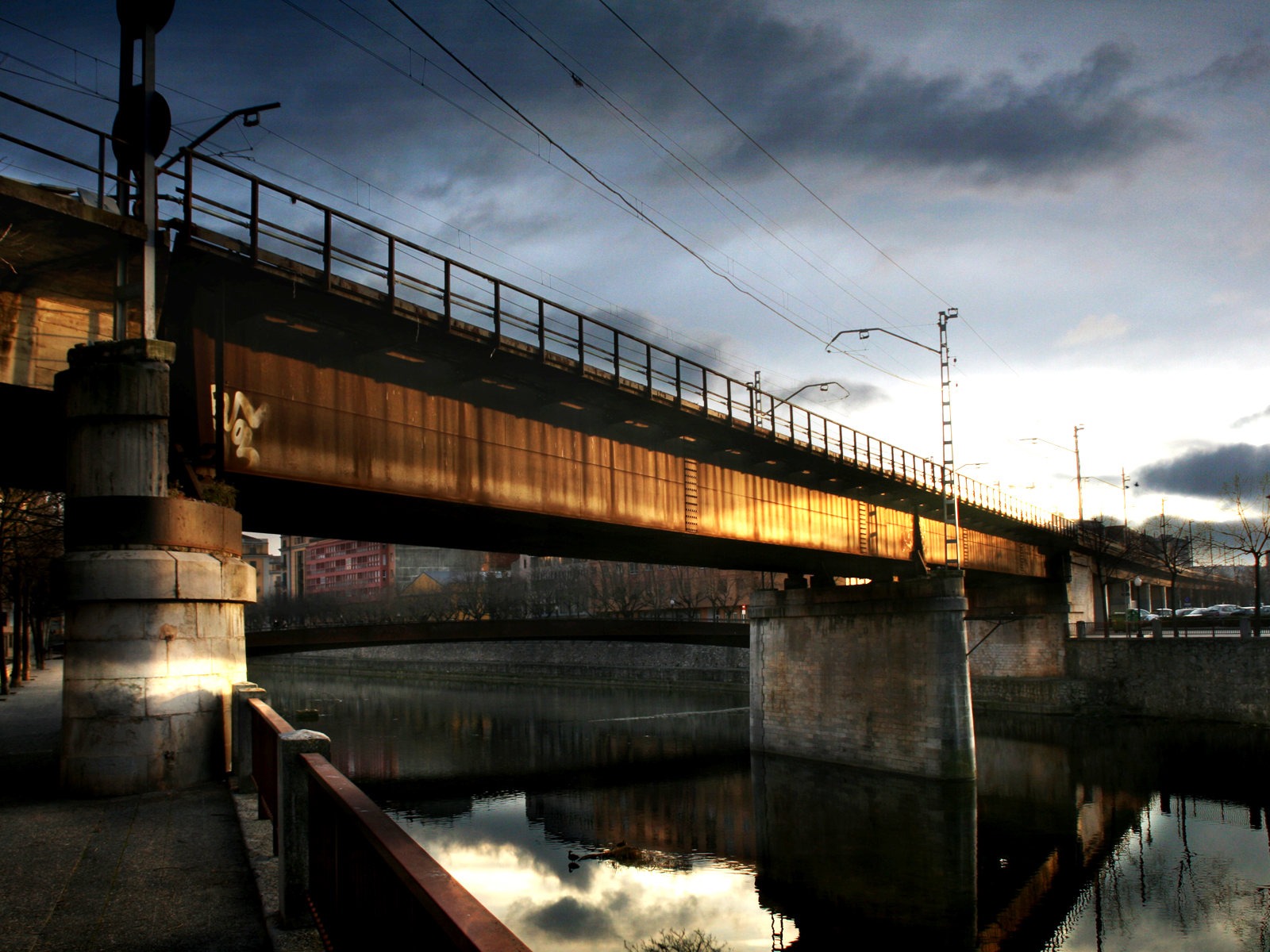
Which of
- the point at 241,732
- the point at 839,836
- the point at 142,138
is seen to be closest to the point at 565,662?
the point at 839,836

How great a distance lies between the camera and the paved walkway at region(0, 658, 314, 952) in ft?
25.2

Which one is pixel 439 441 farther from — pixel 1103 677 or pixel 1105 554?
pixel 1105 554

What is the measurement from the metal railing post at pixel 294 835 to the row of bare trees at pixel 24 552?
3075cm

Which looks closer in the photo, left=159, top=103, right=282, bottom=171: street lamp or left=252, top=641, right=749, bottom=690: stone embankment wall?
left=159, top=103, right=282, bottom=171: street lamp

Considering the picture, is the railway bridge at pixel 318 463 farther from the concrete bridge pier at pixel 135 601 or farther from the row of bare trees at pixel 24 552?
the row of bare trees at pixel 24 552

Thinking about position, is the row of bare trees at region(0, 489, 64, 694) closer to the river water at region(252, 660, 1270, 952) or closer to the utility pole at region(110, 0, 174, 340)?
the river water at region(252, 660, 1270, 952)

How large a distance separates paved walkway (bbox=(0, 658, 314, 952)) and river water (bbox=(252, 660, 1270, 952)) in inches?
537

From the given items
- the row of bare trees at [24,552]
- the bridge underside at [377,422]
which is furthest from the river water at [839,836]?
the row of bare trees at [24,552]

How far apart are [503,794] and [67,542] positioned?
28.6 meters

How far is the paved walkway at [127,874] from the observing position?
7668 mm

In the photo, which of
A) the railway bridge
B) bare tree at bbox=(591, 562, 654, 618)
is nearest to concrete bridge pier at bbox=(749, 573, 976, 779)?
the railway bridge

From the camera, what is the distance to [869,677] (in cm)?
4166

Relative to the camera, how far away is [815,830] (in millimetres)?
33000

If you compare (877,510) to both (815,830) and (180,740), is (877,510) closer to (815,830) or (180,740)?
(815,830)
